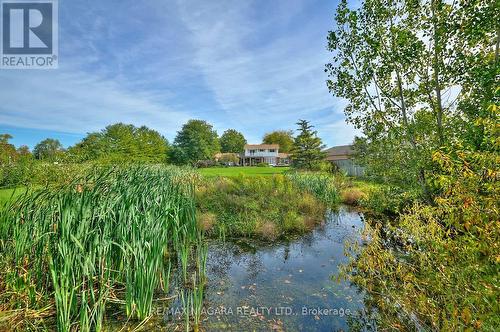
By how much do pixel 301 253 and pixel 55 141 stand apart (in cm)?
9219

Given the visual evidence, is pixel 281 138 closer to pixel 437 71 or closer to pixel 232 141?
pixel 232 141

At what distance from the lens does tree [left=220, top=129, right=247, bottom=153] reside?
76500 millimetres

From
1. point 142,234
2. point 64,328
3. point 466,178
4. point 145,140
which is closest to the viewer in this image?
point 466,178

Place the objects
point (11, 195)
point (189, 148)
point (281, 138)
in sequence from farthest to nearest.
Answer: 1. point (281, 138)
2. point (189, 148)
3. point (11, 195)

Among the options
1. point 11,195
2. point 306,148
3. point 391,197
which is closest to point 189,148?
point 306,148

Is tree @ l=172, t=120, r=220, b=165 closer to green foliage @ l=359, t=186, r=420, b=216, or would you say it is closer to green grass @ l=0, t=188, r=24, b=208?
green grass @ l=0, t=188, r=24, b=208

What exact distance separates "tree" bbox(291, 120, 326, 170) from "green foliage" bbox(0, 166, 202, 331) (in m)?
26.8

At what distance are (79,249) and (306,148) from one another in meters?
28.9

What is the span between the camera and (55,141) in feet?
239

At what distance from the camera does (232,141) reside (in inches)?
3017

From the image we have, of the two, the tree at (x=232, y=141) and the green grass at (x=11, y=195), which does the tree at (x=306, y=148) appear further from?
the tree at (x=232, y=141)

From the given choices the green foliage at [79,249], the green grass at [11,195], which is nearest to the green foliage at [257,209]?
the green foliage at [79,249]

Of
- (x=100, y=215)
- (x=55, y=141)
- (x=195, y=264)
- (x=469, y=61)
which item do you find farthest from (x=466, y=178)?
(x=55, y=141)

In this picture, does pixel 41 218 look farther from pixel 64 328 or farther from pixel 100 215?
pixel 64 328
